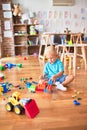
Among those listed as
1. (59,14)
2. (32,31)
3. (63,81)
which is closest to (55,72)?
(63,81)

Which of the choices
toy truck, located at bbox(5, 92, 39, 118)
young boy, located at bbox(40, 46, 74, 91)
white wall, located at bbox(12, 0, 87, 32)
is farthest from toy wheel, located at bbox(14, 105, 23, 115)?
white wall, located at bbox(12, 0, 87, 32)

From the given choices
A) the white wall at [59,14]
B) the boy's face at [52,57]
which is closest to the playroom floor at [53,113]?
the boy's face at [52,57]

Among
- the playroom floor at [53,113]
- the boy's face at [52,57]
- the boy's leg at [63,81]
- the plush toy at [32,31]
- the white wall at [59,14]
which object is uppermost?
the white wall at [59,14]

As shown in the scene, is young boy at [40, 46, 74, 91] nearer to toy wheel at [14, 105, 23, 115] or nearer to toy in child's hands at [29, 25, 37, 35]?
toy wheel at [14, 105, 23, 115]

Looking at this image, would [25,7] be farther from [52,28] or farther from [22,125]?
[22,125]

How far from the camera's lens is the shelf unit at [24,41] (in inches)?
222

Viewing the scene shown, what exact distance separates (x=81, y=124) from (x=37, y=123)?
329 millimetres

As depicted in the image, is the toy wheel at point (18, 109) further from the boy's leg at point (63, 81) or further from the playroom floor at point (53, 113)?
the boy's leg at point (63, 81)

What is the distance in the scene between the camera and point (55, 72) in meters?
2.42

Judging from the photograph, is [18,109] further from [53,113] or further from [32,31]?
[32,31]

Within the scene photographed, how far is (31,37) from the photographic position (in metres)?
5.86

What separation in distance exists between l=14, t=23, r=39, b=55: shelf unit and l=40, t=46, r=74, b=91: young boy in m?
3.34

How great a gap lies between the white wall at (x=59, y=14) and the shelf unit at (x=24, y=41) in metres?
0.46

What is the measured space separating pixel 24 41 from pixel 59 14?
4.31 feet
